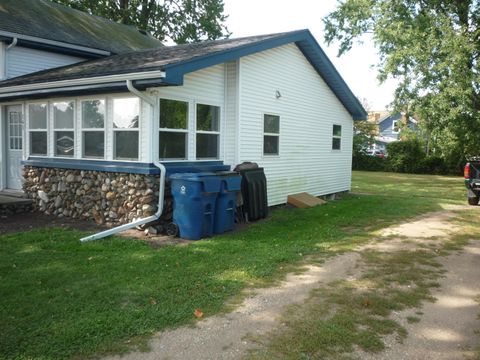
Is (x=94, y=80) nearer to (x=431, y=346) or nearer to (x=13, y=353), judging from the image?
(x=13, y=353)

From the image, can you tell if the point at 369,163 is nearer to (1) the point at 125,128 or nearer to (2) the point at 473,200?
(2) the point at 473,200

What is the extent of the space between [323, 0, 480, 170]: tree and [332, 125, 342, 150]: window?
6.05 m

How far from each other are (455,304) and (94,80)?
23.7 ft

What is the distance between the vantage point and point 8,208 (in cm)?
1019

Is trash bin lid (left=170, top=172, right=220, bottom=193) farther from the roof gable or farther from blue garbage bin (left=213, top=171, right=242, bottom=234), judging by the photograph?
the roof gable

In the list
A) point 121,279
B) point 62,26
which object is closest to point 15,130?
point 62,26

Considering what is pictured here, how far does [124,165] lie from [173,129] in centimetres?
125

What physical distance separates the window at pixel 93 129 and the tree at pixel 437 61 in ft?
49.3

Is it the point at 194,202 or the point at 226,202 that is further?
the point at 226,202

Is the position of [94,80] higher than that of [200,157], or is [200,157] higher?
[94,80]

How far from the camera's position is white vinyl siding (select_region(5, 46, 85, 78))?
11953 millimetres

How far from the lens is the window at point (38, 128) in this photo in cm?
1051

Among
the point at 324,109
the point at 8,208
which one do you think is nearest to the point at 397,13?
the point at 324,109

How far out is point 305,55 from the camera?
13078mm
